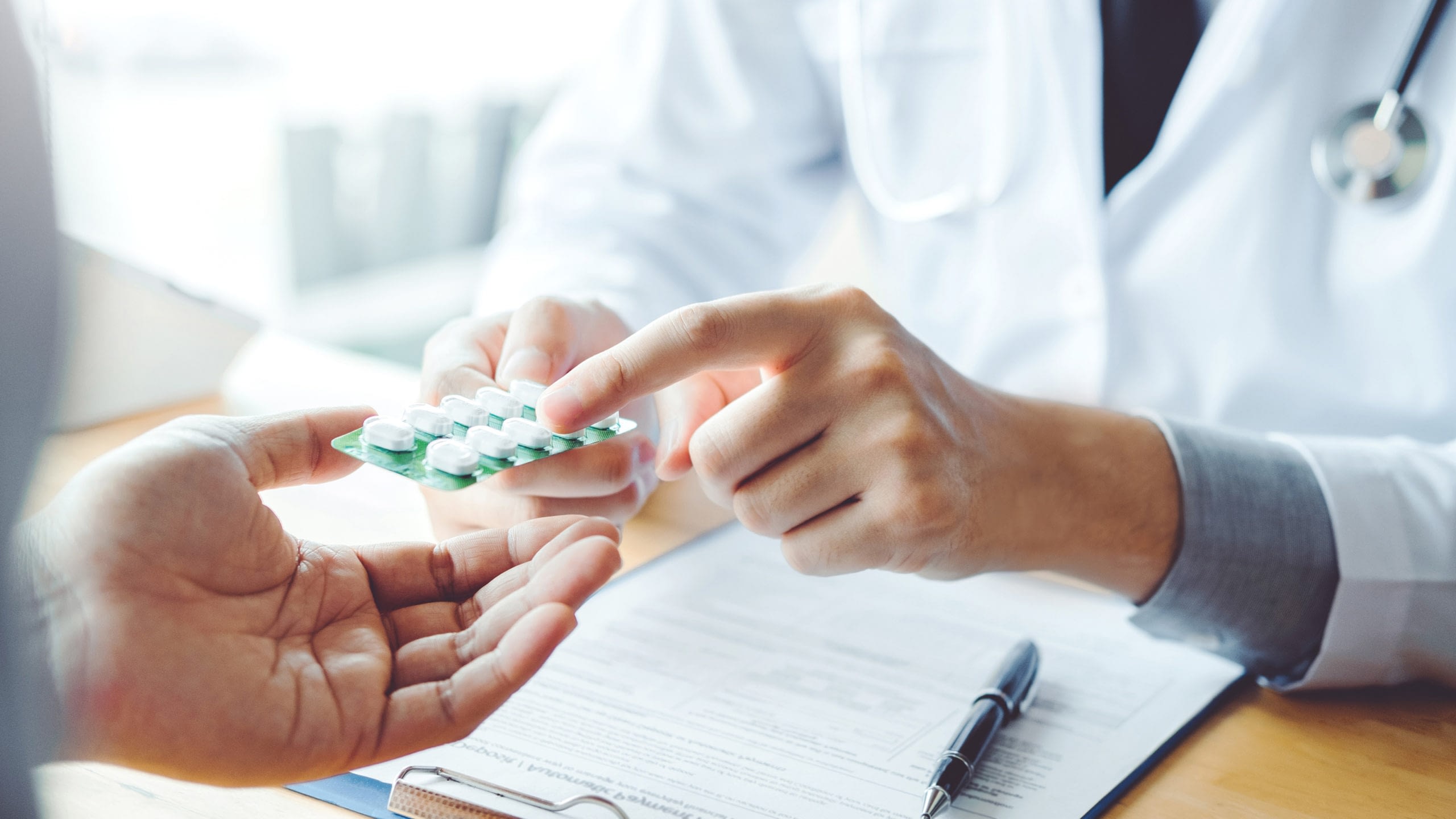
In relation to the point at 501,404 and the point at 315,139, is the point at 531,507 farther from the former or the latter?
the point at 315,139

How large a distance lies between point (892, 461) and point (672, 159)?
1.90 ft

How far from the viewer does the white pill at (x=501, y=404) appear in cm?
55

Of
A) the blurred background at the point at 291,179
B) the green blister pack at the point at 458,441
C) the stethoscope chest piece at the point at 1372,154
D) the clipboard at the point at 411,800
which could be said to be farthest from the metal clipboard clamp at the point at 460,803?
the stethoscope chest piece at the point at 1372,154

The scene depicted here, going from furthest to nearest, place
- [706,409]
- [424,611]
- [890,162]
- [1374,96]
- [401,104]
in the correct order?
[401,104], [890,162], [1374,96], [706,409], [424,611]

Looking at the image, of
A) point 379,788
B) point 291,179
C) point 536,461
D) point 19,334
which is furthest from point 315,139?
point 19,334

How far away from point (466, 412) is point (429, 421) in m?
0.02

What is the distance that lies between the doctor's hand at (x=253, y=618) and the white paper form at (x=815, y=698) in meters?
0.08

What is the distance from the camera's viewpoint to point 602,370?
0.50 meters

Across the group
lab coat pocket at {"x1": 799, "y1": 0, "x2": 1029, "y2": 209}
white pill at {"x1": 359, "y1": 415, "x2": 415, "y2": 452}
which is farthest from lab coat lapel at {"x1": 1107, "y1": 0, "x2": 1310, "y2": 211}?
white pill at {"x1": 359, "y1": 415, "x2": 415, "y2": 452}

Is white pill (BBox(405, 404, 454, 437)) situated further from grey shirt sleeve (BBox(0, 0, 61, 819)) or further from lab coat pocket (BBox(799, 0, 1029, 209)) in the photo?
lab coat pocket (BBox(799, 0, 1029, 209))

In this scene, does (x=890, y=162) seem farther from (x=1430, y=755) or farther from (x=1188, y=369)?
(x=1430, y=755)

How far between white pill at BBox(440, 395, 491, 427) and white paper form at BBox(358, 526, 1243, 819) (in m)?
0.16

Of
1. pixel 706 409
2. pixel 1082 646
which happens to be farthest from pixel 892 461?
pixel 1082 646

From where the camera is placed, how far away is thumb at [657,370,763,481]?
58 cm
